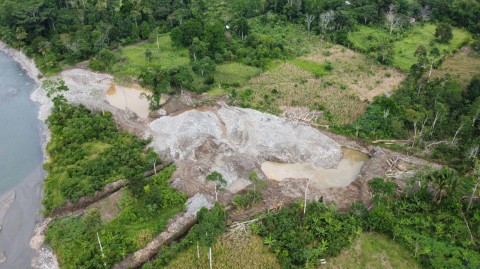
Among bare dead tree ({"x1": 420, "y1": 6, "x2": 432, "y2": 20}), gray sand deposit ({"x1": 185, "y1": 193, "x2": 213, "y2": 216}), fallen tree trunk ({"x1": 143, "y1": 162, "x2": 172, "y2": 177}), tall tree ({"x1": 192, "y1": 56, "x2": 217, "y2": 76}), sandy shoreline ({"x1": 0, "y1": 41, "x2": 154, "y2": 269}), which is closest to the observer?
sandy shoreline ({"x1": 0, "y1": 41, "x2": 154, "y2": 269})

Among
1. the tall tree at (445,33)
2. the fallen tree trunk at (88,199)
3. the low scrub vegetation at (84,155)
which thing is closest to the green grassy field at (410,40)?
the tall tree at (445,33)

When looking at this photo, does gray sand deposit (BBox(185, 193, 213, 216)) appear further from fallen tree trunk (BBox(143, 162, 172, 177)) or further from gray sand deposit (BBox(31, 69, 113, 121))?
gray sand deposit (BBox(31, 69, 113, 121))

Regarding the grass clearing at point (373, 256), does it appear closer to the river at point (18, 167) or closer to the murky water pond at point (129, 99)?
the river at point (18, 167)

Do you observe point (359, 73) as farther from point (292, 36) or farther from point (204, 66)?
point (204, 66)

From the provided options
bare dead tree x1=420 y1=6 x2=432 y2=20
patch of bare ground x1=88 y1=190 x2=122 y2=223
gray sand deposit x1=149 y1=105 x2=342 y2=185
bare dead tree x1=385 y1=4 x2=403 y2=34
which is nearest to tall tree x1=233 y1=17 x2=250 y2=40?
gray sand deposit x1=149 y1=105 x2=342 y2=185

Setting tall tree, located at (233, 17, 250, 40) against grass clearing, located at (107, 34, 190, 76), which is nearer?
grass clearing, located at (107, 34, 190, 76)

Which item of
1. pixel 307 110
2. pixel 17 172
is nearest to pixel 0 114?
pixel 17 172

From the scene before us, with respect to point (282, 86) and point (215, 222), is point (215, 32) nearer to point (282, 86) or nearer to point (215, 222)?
point (282, 86)
